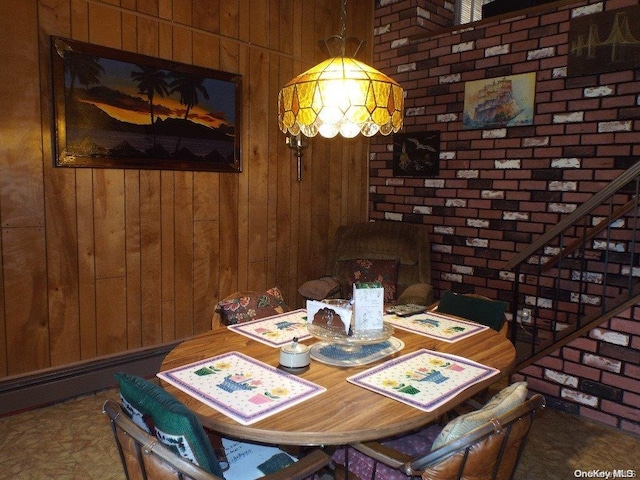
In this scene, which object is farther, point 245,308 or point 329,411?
point 245,308

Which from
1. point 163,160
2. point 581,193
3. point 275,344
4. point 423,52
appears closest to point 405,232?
point 581,193

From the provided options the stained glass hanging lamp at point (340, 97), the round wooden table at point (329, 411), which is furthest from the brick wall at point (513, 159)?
the stained glass hanging lamp at point (340, 97)

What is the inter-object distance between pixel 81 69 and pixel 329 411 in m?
2.51

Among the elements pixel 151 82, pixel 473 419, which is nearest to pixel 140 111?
pixel 151 82

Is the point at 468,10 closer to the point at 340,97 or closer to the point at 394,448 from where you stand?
the point at 340,97

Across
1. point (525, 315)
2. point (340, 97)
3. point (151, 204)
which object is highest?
point (340, 97)

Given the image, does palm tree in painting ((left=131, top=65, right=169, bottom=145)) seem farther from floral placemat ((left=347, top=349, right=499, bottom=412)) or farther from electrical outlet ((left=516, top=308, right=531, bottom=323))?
electrical outlet ((left=516, top=308, right=531, bottom=323))

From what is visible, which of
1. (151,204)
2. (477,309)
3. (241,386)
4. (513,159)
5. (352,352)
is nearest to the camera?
(241,386)

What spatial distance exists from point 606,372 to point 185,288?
2698 millimetres

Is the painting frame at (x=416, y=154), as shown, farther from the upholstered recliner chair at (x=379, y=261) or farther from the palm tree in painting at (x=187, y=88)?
the palm tree in painting at (x=187, y=88)

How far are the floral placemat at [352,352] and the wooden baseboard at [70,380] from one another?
1784 mm

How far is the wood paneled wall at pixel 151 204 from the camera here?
2.72 meters

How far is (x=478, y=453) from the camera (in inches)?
48.8

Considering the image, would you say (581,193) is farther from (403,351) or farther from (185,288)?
(185,288)
